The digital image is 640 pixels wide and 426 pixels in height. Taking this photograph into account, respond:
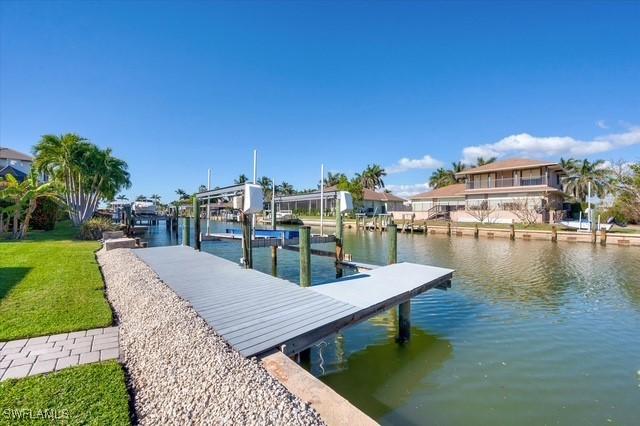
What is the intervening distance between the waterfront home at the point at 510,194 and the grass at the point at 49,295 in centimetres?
3543

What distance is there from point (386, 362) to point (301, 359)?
155 cm

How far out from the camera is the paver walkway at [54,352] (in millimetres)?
3742

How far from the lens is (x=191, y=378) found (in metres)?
3.25

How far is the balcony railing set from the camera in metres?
34.4

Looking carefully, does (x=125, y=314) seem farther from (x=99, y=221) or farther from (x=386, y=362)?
(x=99, y=221)

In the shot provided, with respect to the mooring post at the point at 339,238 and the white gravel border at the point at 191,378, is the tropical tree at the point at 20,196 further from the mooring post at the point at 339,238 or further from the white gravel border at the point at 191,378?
the white gravel border at the point at 191,378

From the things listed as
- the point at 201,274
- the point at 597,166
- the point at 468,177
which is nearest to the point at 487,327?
the point at 201,274

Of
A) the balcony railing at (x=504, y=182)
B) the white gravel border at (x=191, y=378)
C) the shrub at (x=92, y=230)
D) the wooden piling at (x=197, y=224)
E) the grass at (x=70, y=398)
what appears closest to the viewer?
the white gravel border at (x=191, y=378)

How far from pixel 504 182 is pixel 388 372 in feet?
122

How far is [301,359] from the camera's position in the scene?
5.48m

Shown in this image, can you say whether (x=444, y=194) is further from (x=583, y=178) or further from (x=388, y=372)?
(x=388, y=372)

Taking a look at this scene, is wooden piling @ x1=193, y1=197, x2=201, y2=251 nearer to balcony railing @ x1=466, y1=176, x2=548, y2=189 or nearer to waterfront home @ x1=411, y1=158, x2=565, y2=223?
waterfront home @ x1=411, y1=158, x2=565, y2=223

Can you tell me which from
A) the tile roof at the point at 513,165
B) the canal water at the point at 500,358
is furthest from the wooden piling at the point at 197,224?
the tile roof at the point at 513,165

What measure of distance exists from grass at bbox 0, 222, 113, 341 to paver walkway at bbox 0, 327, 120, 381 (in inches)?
10.5
